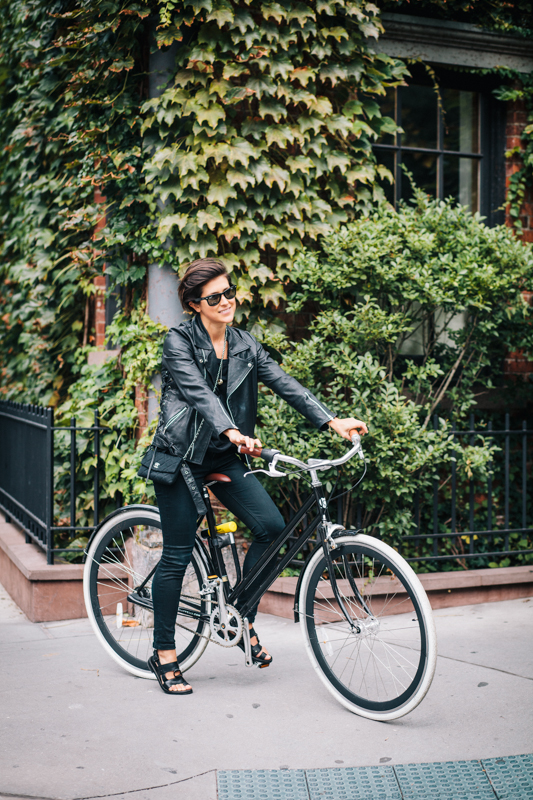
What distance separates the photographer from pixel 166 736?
10.6 feet

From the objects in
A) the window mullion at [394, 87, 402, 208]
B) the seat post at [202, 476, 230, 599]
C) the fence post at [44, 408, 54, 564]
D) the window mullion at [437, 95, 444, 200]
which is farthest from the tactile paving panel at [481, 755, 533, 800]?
the window mullion at [437, 95, 444, 200]

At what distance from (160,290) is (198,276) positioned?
1.55 meters

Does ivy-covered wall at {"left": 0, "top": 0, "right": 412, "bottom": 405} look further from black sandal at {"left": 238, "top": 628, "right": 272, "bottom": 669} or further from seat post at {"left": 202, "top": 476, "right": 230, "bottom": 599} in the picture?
black sandal at {"left": 238, "top": 628, "right": 272, "bottom": 669}

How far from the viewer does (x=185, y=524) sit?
3.62 metres

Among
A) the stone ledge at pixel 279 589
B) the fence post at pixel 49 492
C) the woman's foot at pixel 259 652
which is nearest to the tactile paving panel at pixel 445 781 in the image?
the woman's foot at pixel 259 652

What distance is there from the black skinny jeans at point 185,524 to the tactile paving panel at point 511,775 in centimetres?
125

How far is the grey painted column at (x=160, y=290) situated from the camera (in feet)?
16.5

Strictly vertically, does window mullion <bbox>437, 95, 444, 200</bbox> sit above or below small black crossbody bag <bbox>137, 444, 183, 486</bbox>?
above

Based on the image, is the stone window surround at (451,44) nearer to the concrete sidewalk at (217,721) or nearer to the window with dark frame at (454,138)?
the window with dark frame at (454,138)

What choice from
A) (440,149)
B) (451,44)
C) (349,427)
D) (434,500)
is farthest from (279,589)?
(451,44)

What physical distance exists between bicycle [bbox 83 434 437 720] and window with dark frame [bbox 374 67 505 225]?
11.7 ft

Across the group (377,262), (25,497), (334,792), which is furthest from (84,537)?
(334,792)

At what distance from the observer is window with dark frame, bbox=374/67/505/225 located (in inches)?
247

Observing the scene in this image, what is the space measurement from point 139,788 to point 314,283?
3.10 meters
